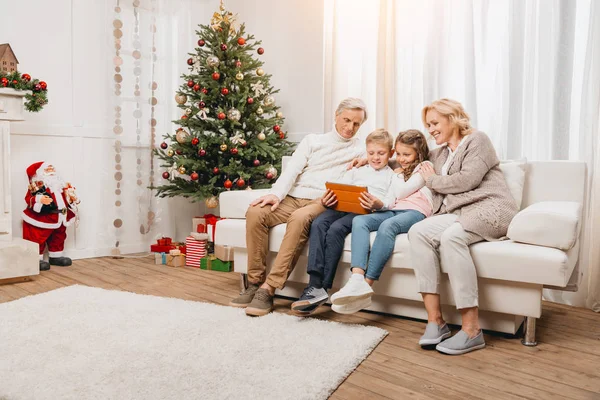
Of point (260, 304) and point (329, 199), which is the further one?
point (329, 199)

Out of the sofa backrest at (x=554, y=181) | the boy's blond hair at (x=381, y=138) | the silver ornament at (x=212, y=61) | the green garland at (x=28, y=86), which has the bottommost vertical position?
the sofa backrest at (x=554, y=181)

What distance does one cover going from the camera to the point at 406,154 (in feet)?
8.29

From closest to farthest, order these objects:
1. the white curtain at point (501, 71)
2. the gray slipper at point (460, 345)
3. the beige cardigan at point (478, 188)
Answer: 1. the gray slipper at point (460, 345)
2. the beige cardigan at point (478, 188)
3. the white curtain at point (501, 71)

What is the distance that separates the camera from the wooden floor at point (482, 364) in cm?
161

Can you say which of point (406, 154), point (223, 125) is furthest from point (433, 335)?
point (223, 125)

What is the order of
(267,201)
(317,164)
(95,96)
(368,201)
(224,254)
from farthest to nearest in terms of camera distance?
1. (95,96)
2. (224,254)
3. (317,164)
4. (267,201)
5. (368,201)

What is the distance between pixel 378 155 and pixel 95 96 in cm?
252

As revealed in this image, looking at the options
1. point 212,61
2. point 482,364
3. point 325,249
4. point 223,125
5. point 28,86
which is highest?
point 212,61

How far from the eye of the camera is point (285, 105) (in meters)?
4.26

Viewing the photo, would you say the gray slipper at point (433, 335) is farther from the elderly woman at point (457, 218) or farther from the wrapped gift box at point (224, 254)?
the wrapped gift box at point (224, 254)

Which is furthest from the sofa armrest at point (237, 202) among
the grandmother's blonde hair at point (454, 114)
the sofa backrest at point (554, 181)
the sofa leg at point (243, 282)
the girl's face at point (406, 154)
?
the sofa backrest at point (554, 181)

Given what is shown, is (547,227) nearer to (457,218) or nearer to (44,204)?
(457,218)

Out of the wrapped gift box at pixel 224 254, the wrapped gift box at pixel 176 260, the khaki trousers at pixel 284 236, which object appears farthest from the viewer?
the wrapped gift box at pixel 176 260

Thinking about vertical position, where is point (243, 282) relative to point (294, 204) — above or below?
below
